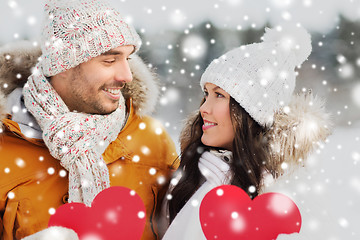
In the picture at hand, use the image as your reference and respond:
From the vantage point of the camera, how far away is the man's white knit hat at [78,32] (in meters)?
1.17

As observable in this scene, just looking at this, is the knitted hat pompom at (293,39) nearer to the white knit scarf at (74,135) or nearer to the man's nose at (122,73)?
the man's nose at (122,73)

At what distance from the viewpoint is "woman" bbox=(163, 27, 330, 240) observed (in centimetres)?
114

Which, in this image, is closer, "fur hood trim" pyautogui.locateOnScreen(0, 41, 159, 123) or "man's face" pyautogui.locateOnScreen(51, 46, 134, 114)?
"man's face" pyautogui.locateOnScreen(51, 46, 134, 114)

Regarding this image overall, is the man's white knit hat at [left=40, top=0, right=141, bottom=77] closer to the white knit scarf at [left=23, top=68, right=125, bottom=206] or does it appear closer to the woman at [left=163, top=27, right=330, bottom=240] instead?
the white knit scarf at [left=23, top=68, right=125, bottom=206]

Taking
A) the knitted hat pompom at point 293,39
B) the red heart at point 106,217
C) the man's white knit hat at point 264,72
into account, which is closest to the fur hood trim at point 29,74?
the man's white knit hat at point 264,72

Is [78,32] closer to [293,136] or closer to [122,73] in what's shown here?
[122,73]

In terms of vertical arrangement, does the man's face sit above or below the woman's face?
above

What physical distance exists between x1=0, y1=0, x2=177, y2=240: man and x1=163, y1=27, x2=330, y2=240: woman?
0.24 metres

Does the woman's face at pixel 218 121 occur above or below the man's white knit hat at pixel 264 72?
below

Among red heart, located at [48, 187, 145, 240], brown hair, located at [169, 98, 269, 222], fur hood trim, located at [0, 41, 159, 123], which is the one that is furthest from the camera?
fur hood trim, located at [0, 41, 159, 123]

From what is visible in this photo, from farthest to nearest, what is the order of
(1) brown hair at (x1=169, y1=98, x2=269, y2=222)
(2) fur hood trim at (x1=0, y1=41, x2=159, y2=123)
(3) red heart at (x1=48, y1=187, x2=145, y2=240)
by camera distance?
(2) fur hood trim at (x1=0, y1=41, x2=159, y2=123) → (1) brown hair at (x1=169, y1=98, x2=269, y2=222) → (3) red heart at (x1=48, y1=187, x2=145, y2=240)

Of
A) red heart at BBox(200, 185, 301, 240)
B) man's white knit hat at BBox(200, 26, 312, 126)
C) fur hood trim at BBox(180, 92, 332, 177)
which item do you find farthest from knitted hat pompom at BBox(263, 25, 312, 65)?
red heart at BBox(200, 185, 301, 240)

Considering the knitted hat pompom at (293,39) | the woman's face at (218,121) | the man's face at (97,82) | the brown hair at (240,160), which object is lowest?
the brown hair at (240,160)

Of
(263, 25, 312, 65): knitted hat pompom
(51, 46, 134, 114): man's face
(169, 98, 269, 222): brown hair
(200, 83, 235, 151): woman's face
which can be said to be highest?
(263, 25, 312, 65): knitted hat pompom
